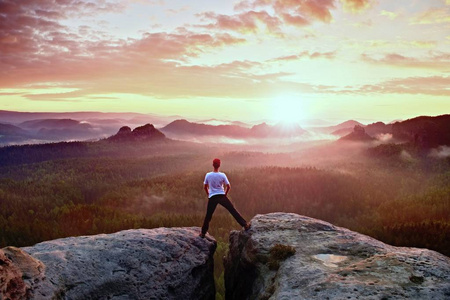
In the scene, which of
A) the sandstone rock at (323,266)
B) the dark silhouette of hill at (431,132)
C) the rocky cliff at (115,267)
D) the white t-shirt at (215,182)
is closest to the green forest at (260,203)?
the dark silhouette of hill at (431,132)

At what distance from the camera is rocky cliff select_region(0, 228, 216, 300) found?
1405 cm

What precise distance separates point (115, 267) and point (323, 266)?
10.4 meters

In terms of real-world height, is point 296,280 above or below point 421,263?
below

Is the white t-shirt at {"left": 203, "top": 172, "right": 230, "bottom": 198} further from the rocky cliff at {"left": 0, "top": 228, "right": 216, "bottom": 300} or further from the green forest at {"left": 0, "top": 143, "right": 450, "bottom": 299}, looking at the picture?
the green forest at {"left": 0, "top": 143, "right": 450, "bottom": 299}

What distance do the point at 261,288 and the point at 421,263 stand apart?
7511 millimetres

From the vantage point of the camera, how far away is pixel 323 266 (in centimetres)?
1576

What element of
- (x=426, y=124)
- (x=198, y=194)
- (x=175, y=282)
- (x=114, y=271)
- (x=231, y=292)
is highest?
(x=426, y=124)

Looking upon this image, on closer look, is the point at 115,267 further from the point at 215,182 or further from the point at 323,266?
the point at 323,266

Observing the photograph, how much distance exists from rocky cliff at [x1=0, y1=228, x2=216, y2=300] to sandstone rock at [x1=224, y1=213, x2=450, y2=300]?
3034 mm

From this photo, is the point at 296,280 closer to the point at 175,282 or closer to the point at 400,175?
the point at 175,282

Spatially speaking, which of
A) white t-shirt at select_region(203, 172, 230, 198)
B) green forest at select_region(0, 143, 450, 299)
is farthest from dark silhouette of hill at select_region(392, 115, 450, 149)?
white t-shirt at select_region(203, 172, 230, 198)

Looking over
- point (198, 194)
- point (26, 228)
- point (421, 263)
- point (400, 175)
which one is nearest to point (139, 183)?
point (198, 194)

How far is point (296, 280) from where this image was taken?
48.9 ft

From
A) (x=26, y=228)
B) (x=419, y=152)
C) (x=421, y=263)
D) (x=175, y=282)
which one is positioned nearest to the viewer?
(x=421, y=263)
